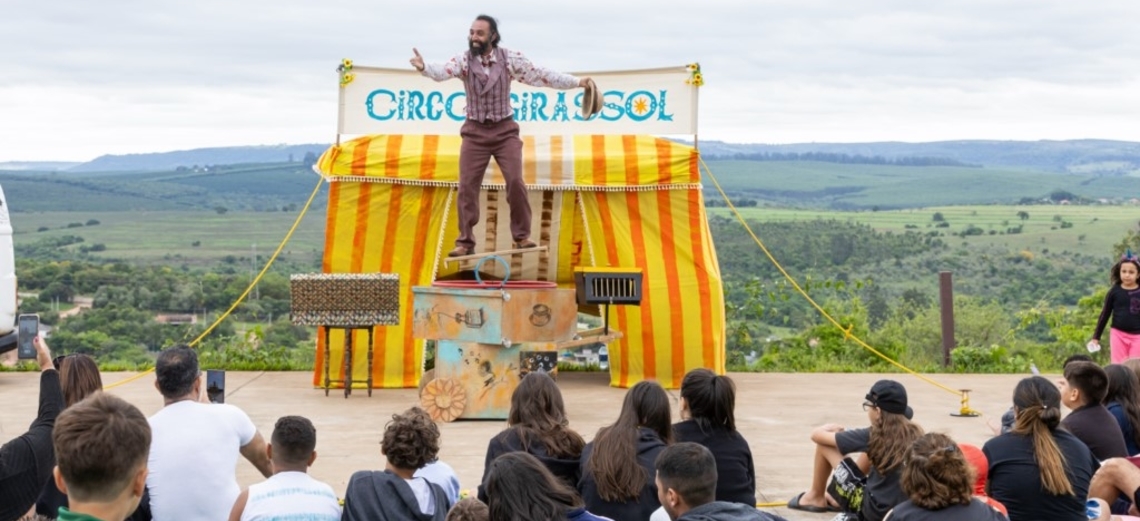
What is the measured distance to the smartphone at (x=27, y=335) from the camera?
5.98 meters

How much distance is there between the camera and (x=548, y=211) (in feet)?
40.5

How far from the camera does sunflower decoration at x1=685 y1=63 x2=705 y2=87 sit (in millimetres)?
12234

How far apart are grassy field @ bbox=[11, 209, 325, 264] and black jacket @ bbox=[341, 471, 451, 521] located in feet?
118

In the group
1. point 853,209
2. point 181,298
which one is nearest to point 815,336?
point 181,298

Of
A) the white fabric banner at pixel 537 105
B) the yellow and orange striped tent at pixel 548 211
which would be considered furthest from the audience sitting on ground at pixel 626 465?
the white fabric banner at pixel 537 105

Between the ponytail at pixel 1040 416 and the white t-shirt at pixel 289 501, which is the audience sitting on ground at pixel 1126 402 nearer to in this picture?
the ponytail at pixel 1040 416

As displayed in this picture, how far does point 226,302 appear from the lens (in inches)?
904

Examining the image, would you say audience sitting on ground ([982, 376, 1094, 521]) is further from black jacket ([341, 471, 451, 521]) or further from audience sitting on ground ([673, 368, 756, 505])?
black jacket ([341, 471, 451, 521])

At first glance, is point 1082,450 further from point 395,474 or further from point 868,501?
point 395,474

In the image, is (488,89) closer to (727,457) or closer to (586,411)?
(586,411)

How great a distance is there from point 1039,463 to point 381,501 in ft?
8.72

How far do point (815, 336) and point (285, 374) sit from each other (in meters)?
5.09

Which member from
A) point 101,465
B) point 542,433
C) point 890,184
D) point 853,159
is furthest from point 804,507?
point 853,159

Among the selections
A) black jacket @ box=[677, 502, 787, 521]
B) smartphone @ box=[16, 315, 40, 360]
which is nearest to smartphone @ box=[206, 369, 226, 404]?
smartphone @ box=[16, 315, 40, 360]
